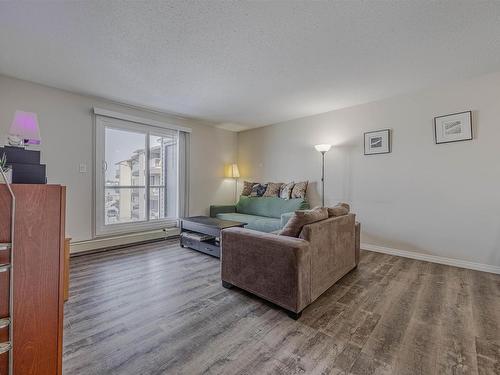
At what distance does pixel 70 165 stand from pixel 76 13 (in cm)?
212

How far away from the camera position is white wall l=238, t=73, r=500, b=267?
105 inches

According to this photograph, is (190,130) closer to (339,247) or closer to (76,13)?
(76,13)

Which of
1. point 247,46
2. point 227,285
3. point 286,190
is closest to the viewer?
point 247,46

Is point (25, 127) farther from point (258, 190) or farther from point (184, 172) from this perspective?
point (258, 190)

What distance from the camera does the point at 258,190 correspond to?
4594 mm

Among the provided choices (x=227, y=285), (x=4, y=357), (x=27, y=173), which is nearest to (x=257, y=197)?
(x=227, y=285)

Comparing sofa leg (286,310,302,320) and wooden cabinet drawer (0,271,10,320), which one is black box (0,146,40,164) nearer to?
wooden cabinet drawer (0,271,10,320)

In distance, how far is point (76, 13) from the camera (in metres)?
1.72

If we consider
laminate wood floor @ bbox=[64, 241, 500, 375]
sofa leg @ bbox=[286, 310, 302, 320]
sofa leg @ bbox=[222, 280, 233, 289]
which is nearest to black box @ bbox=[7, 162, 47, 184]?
laminate wood floor @ bbox=[64, 241, 500, 375]

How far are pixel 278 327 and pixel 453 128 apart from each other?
317 cm

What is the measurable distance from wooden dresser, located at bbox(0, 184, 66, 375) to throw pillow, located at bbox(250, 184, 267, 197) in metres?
3.68

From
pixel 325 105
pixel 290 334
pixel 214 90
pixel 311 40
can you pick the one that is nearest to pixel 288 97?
pixel 325 105

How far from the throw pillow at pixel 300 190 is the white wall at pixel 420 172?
0.22 meters

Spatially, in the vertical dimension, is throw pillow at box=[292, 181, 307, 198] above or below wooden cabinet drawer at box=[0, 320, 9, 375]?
above
